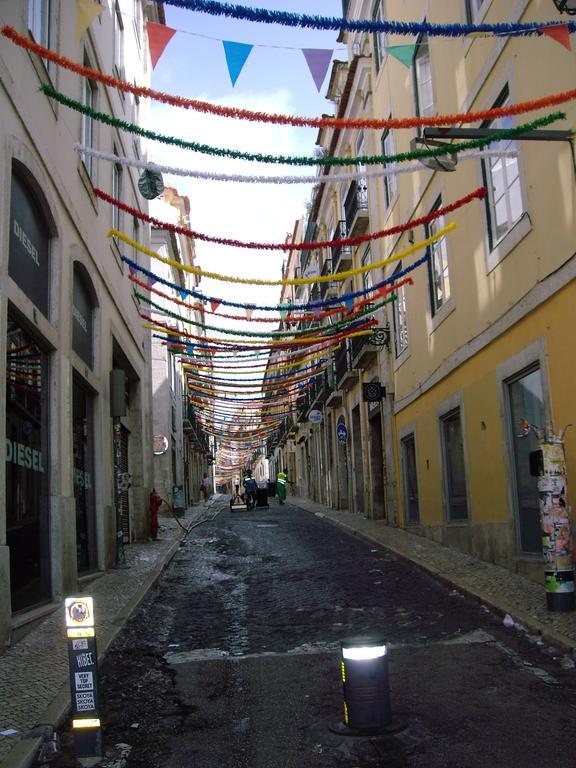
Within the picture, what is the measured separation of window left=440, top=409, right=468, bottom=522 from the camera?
507 inches

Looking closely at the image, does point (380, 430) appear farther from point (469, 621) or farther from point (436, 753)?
point (436, 753)

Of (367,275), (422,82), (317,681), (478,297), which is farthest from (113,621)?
(367,275)

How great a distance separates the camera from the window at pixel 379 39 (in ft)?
58.1

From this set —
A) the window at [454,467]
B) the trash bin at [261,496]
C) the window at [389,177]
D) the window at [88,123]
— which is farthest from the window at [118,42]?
the trash bin at [261,496]

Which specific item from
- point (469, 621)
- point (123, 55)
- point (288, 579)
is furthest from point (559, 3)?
point (123, 55)

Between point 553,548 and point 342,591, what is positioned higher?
point 553,548

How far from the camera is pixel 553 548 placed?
737cm

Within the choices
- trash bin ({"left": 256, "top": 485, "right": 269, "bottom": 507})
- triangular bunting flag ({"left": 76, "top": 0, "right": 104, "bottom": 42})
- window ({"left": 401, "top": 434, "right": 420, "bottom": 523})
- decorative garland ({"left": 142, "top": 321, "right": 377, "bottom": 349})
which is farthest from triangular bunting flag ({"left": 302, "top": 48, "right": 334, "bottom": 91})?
trash bin ({"left": 256, "top": 485, "right": 269, "bottom": 507})

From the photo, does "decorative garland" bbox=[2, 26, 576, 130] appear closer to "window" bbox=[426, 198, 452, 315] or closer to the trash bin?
"window" bbox=[426, 198, 452, 315]

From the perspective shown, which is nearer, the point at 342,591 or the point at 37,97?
the point at 37,97

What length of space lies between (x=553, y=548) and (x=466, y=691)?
8.40ft

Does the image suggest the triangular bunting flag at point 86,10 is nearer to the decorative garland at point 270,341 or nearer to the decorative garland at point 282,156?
the decorative garland at point 282,156

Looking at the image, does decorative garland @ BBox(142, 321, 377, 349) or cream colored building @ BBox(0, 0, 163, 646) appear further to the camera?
decorative garland @ BBox(142, 321, 377, 349)

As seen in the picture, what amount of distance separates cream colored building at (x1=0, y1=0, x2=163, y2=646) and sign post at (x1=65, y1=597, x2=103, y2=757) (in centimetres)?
244
